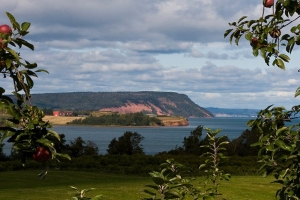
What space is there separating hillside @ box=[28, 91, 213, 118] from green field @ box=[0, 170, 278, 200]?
122m

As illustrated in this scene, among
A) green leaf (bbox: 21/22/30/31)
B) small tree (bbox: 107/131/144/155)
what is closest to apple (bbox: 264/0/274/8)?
green leaf (bbox: 21/22/30/31)

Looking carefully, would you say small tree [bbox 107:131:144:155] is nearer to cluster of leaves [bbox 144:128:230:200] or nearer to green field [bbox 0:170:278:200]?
green field [bbox 0:170:278:200]

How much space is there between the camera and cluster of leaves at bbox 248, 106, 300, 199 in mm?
2443

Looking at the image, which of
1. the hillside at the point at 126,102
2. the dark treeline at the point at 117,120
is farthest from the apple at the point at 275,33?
the hillside at the point at 126,102

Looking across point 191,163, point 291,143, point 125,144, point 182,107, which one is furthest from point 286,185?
point 182,107

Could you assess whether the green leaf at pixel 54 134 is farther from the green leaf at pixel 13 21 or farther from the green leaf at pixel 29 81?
the green leaf at pixel 13 21

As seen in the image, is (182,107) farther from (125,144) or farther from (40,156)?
(40,156)

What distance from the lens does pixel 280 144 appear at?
2365 millimetres

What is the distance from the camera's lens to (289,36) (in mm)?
2729

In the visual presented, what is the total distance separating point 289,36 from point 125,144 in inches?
806

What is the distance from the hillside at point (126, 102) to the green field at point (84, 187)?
122 m

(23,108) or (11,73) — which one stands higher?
(11,73)

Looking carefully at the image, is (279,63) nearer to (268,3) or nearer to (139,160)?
(268,3)

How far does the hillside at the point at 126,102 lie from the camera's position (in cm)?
14912
